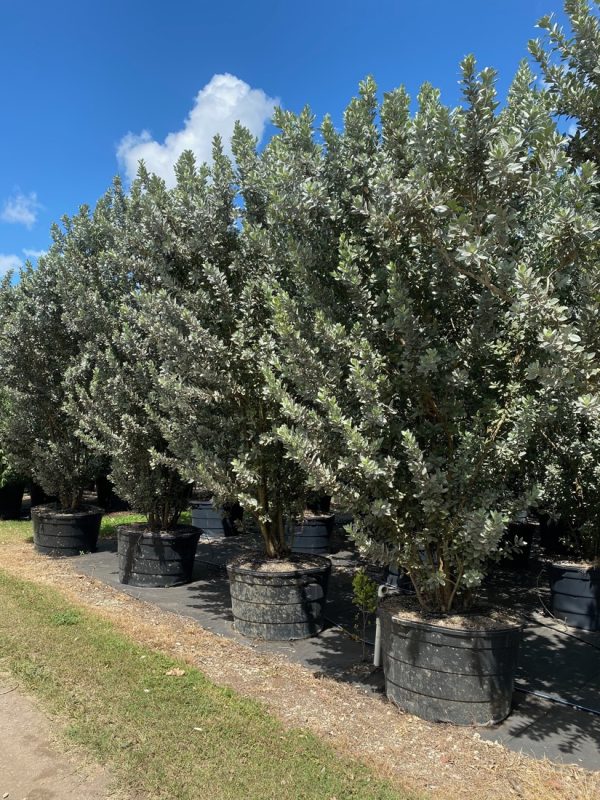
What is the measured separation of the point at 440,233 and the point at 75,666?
13.3 ft

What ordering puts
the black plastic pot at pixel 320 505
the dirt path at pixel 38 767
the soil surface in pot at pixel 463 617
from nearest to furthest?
the dirt path at pixel 38 767 < the soil surface in pot at pixel 463 617 < the black plastic pot at pixel 320 505

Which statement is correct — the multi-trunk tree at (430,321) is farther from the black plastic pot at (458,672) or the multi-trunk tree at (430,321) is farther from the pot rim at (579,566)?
the pot rim at (579,566)

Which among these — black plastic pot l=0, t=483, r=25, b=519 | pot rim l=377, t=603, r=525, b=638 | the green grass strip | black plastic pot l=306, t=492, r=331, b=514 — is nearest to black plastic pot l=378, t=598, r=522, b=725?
pot rim l=377, t=603, r=525, b=638

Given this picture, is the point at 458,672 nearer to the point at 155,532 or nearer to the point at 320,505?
the point at 155,532

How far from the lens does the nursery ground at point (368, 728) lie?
311cm

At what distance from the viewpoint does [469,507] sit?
3.98m

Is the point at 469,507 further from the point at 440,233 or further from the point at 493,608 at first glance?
the point at 440,233

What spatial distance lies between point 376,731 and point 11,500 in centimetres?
1209

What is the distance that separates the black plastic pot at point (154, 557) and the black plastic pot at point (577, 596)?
14.3 feet

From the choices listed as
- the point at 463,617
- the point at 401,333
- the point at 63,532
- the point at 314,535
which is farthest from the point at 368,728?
the point at 63,532

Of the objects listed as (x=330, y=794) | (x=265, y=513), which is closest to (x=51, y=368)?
(x=265, y=513)

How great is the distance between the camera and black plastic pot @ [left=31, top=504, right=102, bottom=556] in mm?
9336

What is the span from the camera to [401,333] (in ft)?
12.7

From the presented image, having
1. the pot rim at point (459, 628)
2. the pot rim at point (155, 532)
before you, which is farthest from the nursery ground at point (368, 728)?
the pot rim at point (155, 532)
